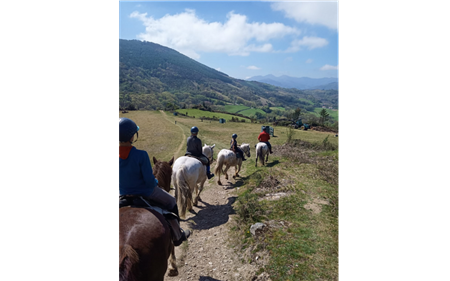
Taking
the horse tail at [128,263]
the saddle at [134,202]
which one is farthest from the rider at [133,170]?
the horse tail at [128,263]

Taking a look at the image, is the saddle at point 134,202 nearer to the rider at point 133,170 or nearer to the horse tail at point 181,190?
the rider at point 133,170

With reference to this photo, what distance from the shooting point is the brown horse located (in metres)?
2.77

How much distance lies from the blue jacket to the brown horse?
0.39 meters

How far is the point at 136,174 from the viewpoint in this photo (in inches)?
139

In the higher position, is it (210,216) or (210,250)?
(210,216)

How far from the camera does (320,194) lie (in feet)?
26.0

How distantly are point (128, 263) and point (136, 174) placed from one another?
130 centimetres

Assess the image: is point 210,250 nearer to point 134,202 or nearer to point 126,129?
point 134,202

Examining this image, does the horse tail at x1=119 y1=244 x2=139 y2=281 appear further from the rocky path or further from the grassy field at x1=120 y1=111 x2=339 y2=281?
the grassy field at x1=120 y1=111 x2=339 y2=281

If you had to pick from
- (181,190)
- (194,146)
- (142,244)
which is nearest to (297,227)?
(181,190)

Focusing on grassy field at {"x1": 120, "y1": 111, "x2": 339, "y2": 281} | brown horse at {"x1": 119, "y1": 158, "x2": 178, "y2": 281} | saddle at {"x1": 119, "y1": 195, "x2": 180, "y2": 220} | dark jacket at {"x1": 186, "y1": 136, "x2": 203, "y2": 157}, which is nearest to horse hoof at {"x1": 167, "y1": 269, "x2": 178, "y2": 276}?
grassy field at {"x1": 120, "y1": 111, "x2": 339, "y2": 281}
